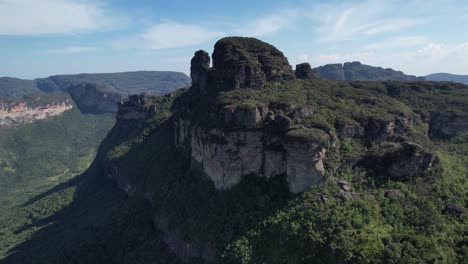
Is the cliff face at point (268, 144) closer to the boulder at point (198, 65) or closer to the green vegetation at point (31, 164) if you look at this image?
the boulder at point (198, 65)

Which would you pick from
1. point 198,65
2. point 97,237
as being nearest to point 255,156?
point 198,65

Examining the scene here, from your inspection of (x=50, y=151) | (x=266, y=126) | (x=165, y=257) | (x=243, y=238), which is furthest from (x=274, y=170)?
(x=50, y=151)

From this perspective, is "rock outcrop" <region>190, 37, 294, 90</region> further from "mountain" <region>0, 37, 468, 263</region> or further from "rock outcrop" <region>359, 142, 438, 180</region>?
"rock outcrop" <region>359, 142, 438, 180</region>

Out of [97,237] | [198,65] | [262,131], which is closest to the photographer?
[262,131]

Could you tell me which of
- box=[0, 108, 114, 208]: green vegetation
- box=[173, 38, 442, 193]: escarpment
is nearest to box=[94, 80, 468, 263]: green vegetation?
box=[173, 38, 442, 193]: escarpment

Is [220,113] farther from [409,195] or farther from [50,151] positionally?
[50,151]

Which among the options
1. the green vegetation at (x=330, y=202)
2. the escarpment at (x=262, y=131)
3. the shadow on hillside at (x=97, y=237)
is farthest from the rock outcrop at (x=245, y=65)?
the shadow on hillside at (x=97, y=237)

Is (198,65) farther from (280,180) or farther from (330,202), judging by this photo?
(330,202)
